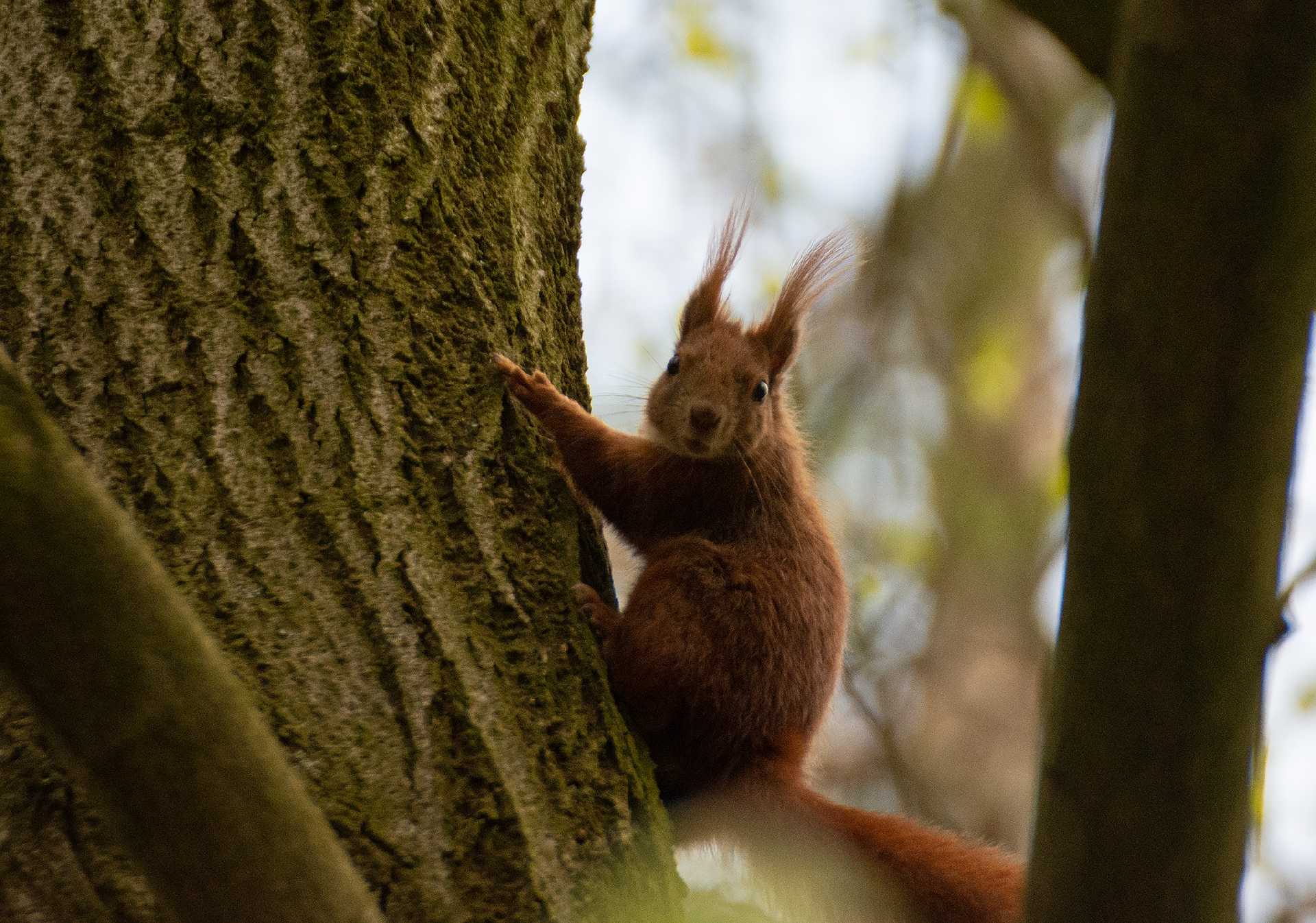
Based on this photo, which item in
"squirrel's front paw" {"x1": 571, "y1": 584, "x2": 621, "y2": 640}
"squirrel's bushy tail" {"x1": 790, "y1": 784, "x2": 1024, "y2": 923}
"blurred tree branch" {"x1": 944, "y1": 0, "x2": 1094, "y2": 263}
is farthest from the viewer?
"blurred tree branch" {"x1": 944, "y1": 0, "x2": 1094, "y2": 263}

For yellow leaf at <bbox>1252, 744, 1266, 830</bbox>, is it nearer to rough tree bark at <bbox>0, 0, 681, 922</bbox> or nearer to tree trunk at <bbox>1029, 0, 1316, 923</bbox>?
tree trunk at <bbox>1029, 0, 1316, 923</bbox>

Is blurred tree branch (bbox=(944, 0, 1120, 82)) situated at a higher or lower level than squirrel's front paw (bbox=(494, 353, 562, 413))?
higher

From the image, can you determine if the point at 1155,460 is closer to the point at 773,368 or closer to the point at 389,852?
the point at 389,852

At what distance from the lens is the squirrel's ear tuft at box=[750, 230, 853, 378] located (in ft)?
12.3

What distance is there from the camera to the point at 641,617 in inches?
102

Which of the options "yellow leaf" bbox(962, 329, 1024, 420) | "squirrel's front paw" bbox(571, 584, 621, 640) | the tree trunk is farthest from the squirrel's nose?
"yellow leaf" bbox(962, 329, 1024, 420)

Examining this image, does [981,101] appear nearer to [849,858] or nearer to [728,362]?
[728,362]

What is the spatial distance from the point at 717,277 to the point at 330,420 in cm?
209

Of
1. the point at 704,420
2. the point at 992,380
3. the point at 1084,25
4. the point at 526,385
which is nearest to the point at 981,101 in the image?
the point at 992,380

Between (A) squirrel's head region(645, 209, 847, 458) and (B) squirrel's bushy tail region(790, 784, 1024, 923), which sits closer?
(B) squirrel's bushy tail region(790, 784, 1024, 923)

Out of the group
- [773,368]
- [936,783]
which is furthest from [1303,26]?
[936,783]

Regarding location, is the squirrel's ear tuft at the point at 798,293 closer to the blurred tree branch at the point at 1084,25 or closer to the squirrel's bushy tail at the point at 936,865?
the squirrel's bushy tail at the point at 936,865

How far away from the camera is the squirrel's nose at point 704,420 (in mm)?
3438

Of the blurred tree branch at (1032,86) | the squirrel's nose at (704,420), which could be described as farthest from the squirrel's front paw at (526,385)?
the blurred tree branch at (1032,86)
